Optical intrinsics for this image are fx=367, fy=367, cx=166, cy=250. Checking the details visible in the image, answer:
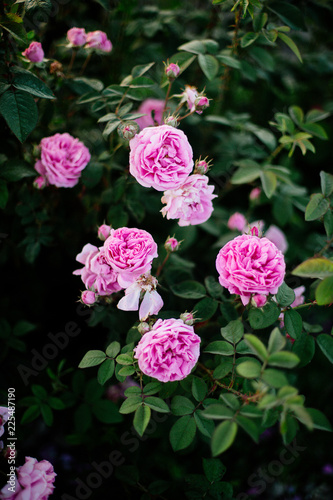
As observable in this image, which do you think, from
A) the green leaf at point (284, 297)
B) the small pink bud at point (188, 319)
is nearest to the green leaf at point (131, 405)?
the small pink bud at point (188, 319)

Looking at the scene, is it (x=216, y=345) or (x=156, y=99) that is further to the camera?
(x=156, y=99)

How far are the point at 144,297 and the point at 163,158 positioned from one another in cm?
35

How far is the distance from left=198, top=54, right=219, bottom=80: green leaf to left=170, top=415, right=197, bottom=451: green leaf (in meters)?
1.06

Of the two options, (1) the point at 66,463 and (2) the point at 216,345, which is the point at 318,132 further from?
(1) the point at 66,463

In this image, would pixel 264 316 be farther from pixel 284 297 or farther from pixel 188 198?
pixel 188 198

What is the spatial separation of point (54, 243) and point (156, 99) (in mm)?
890

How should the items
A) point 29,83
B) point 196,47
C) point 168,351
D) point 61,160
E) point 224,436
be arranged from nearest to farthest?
1. point 224,436
2. point 168,351
3. point 29,83
4. point 61,160
5. point 196,47

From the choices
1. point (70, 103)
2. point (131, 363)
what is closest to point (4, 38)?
point (70, 103)

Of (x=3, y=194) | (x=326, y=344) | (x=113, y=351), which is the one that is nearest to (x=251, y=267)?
(x=326, y=344)

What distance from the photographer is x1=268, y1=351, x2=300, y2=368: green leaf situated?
0.74 m

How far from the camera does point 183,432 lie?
35.5 inches

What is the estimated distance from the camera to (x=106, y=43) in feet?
4.22

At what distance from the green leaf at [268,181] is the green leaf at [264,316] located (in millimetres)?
498

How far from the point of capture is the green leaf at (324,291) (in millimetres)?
819
